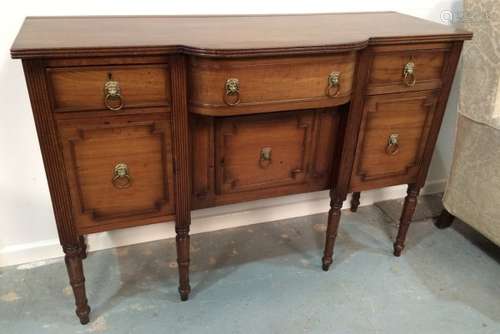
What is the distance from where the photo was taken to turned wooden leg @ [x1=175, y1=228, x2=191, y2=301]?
1.37 meters

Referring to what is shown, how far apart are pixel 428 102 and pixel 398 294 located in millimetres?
694

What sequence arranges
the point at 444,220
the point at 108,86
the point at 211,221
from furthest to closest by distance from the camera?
the point at 444,220, the point at 211,221, the point at 108,86

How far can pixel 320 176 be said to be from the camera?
1.49 metres

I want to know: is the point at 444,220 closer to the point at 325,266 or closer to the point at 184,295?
the point at 325,266

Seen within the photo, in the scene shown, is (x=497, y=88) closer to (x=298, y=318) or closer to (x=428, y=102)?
(x=428, y=102)

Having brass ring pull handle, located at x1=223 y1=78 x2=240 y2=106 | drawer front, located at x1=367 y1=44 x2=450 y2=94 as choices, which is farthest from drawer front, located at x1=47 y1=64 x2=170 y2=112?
drawer front, located at x1=367 y1=44 x2=450 y2=94

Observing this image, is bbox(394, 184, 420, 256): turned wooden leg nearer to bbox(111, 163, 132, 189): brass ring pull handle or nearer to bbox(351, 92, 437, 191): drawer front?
bbox(351, 92, 437, 191): drawer front

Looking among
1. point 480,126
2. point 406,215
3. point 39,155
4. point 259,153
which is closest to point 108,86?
point 259,153

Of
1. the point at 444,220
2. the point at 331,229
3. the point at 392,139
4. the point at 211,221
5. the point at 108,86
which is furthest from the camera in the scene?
the point at 444,220

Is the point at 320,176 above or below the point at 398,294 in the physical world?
above

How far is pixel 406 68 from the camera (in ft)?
4.43

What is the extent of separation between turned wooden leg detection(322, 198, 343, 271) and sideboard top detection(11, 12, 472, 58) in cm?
57

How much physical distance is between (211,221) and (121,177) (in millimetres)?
726

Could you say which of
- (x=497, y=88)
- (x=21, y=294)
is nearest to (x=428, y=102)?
(x=497, y=88)
